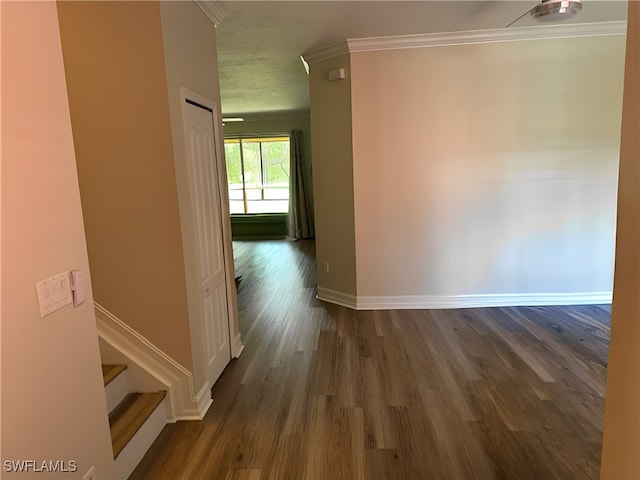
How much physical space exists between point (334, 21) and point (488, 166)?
80.0 inches

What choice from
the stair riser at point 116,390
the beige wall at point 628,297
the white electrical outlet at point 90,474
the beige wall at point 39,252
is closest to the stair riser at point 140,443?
the stair riser at point 116,390

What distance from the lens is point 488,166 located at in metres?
4.04

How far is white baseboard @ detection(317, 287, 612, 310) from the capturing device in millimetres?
4211

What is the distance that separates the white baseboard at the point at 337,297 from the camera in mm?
4432

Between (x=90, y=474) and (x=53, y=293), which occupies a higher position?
(x=53, y=293)

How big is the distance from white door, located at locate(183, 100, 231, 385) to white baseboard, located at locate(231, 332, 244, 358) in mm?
139

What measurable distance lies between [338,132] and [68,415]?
11.4 ft

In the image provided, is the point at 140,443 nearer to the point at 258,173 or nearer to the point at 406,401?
the point at 406,401

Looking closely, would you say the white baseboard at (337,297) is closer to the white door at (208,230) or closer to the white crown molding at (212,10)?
the white door at (208,230)

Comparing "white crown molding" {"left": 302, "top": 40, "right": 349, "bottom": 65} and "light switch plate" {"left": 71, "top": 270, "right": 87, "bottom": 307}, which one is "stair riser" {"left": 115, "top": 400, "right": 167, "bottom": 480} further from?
"white crown molding" {"left": 302, "top": 40, "right": 349, "bottom": 65}

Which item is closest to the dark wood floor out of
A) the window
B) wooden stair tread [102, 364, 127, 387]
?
wooden stair tread [102, 364, 127, 387]

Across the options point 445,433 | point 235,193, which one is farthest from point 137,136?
point 235,193

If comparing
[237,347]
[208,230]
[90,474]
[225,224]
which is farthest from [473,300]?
[90,474]

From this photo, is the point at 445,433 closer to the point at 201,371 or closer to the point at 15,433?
the point at 201,371
